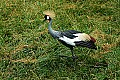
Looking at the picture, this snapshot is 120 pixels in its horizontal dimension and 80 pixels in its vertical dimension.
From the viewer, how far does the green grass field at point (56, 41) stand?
224 inches

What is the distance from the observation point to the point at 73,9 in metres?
8.51

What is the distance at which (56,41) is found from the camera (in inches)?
269

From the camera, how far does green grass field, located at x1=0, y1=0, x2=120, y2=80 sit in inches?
224

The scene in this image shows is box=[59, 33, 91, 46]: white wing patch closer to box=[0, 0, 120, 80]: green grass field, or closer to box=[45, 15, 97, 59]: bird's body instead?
box=[45, 15, 97, 59]: bird's body

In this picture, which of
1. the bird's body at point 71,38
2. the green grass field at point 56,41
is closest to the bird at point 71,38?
the bird's body at point 71,38

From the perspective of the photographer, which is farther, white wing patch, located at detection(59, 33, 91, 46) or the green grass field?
the green grass field

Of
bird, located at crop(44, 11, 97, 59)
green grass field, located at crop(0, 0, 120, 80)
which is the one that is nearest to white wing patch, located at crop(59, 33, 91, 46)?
bird, located at crop(44, 11, 97, 59)

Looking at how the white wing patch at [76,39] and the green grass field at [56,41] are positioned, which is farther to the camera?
the green grass field at [56,41]

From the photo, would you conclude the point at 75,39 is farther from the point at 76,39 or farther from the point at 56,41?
the point at 56,41

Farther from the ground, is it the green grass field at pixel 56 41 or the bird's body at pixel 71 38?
the bird's body at pixel 71 38

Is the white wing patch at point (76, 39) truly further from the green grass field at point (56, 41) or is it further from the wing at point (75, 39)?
the green grass field at point (56, 41)

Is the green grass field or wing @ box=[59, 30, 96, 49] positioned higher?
wing @ box=[59, 30, 96, 49]

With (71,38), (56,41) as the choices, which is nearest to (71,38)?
(71,38)

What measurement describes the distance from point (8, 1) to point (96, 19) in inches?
98.7
